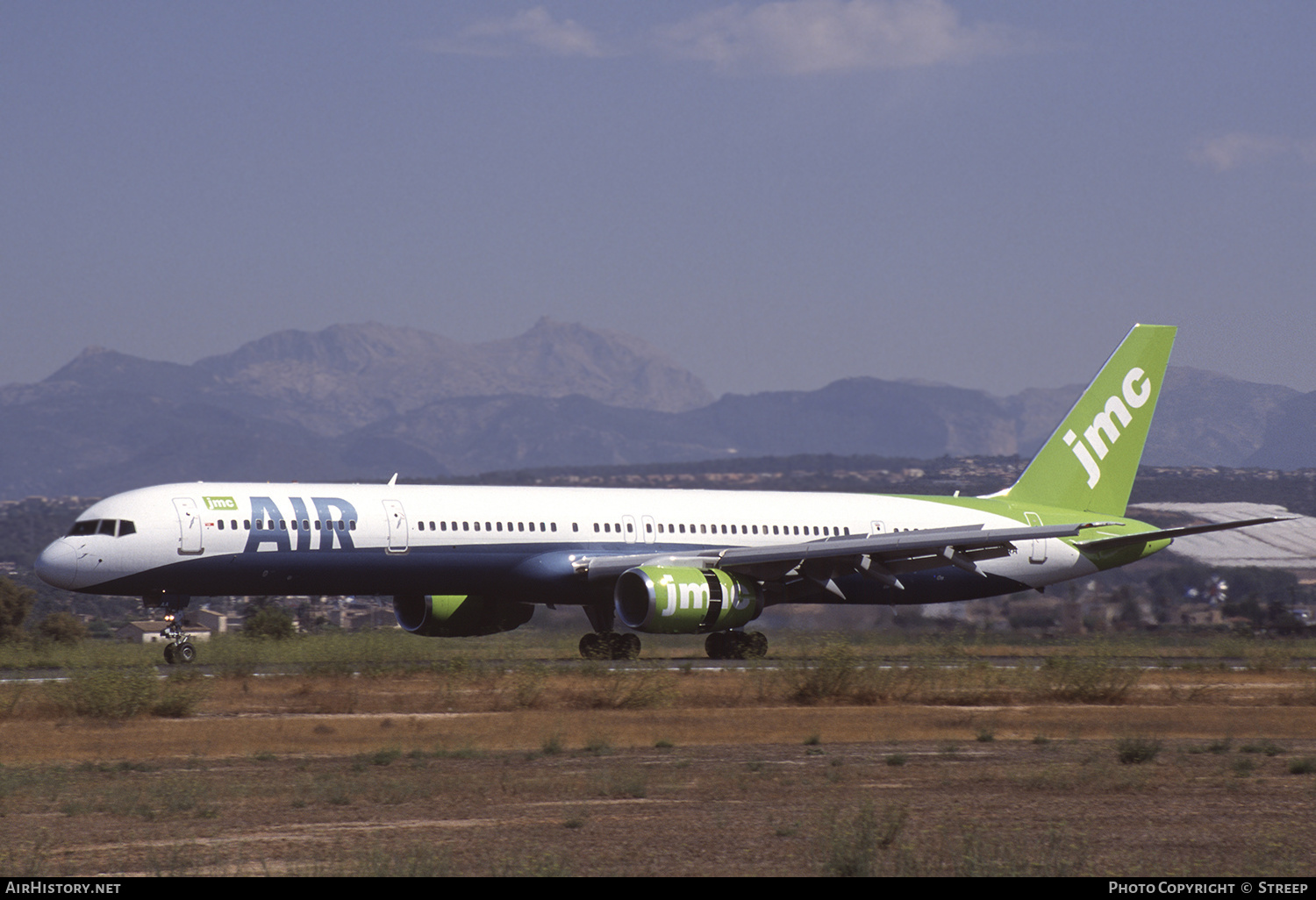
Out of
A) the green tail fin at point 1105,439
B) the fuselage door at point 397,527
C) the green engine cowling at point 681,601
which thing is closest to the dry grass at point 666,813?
the green engine cowling at point 681,601

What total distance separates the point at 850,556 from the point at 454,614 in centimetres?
907

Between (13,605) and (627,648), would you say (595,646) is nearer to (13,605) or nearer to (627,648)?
(627,648)

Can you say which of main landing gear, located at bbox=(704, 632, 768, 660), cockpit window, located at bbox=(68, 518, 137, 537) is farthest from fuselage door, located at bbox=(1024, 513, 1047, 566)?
cockpit window, located at bbox=(68, 518, 137, 537)

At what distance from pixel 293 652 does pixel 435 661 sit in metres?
4.80

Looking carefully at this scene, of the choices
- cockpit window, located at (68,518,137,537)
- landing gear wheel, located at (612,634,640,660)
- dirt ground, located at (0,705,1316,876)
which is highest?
cockpit window, located at (68,518,137,537)

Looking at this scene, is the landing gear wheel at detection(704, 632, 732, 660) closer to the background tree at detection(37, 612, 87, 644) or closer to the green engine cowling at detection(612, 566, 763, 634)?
the green engine cowling at detection(612, 566, 763, 634)

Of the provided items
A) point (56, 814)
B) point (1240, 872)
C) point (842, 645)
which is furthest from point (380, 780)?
point (842, 645)

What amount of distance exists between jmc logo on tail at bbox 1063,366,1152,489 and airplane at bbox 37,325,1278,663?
5 cm

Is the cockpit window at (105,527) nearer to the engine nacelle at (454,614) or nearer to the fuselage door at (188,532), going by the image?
the fuselage door at (188,532)

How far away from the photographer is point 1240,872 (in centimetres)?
1182

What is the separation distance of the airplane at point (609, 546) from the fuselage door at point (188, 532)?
0.08ft

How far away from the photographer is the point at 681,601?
110 feet

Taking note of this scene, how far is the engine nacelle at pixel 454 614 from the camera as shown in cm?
3656

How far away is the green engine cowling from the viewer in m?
33.3
